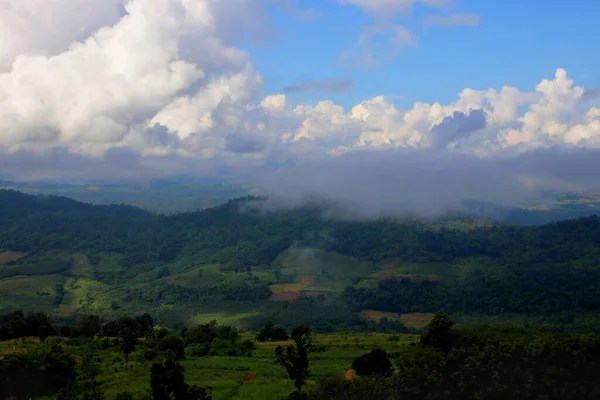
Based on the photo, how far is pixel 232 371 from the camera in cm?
6356

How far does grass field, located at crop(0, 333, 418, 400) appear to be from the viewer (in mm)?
52219

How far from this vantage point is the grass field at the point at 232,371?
52219 mm

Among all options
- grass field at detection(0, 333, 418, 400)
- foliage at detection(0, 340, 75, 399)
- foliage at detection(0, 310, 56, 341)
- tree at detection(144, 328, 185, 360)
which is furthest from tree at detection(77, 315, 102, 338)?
foliage at detection(0, 340, 75, 399)

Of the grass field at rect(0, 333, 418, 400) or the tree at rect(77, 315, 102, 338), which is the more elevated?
the grass field at rect(0, 333, 418, 400)

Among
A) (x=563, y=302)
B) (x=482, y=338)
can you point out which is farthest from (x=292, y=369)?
(x=563, y=302)

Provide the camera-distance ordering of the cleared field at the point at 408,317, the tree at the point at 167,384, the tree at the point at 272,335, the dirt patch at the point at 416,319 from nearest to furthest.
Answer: the tree at the point at 167,384 < the tree at the point at 272,335 < the dirt patch at the point at 416,319 < the cleared field at the point at 408,317

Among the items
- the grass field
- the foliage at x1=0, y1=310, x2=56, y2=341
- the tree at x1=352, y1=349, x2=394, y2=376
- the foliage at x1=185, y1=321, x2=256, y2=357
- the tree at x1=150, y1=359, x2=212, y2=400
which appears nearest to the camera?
the tree at x1=150, y1=359, x2=212, y2=400

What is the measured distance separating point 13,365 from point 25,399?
3.66 m

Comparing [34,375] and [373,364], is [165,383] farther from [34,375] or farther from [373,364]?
[373,364]

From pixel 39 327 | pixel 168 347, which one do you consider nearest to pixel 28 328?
pixel 39 327

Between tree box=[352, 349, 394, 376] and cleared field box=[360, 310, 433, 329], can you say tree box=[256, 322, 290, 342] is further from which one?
cleared field box=[360, 310, 433, 329]

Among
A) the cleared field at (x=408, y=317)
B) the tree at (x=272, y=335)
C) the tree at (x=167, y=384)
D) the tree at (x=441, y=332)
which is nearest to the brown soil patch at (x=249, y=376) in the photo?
the tree at (x=167, y=384)

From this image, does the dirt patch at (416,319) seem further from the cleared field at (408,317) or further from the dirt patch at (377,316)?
the dirt patch at (377,316)

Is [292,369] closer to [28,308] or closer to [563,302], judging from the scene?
[563,302]
